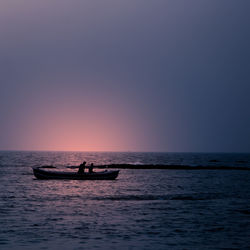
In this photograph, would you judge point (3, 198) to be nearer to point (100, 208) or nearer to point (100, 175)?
point (100, 208)

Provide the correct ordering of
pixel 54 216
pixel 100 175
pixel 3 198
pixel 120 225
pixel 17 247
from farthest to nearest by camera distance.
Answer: pixel 100 175 → pixel 3 198 → pixel 54 216 → pixel 120 225 → pixel 17 247

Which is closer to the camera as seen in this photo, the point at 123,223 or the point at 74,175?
the point at 123,223

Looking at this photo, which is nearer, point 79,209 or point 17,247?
point 17,247

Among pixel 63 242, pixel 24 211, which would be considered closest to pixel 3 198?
pixel 24 211

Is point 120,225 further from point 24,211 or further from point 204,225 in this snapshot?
point 24,211

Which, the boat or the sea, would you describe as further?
the boat

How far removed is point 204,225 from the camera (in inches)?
982

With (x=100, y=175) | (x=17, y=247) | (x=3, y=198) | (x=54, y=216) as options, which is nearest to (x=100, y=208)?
(x=54, y=216)

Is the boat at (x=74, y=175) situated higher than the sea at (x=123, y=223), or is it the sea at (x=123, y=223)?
the boat at (x=74, y=175)

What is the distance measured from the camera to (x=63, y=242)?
1989 centimetres

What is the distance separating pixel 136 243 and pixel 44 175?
1785 inches

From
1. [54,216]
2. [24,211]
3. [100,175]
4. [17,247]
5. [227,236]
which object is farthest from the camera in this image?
[100,175]

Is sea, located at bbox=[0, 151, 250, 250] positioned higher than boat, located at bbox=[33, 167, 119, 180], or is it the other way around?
boat, located at bbox=[33, 167, 119, 180]

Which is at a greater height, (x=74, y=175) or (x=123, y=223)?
(x=74, y=175)
